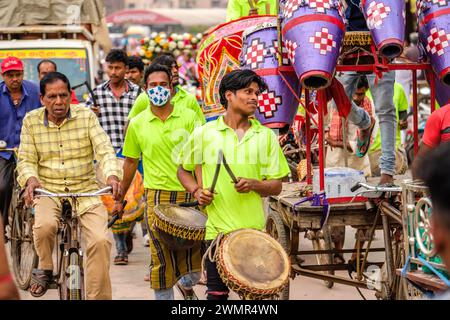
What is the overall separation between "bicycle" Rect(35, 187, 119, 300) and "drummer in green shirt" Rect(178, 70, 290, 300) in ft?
2.97

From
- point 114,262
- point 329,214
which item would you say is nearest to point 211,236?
point 329,214

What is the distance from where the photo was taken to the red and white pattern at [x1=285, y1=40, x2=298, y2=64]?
749 centimetres

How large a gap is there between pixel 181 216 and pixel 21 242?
Result: 3.12 metres

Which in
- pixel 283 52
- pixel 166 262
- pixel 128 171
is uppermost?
pixel 283 52

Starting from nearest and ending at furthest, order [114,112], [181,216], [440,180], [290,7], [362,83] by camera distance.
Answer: [440,180] → [181,216] → [290,7] → [362,83] → [114,112]

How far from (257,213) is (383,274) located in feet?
4.21

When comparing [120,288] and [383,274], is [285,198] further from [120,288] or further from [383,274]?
[120,288]

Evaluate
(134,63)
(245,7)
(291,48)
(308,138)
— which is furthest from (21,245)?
(291,48)

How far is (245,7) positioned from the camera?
1098 centimetres

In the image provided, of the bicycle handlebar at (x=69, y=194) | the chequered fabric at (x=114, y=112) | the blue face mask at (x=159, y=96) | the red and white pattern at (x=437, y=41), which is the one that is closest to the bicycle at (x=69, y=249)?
the bicycle handlebar at (x=69, y=194)

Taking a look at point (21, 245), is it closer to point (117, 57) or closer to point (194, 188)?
point (117, 57)

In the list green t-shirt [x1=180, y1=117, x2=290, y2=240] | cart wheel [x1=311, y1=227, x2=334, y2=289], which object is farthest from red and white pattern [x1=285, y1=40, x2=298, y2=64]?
cart wheel [x1=311, y1=227, x2=334, y2=289]

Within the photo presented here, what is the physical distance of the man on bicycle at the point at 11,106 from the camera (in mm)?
10141
